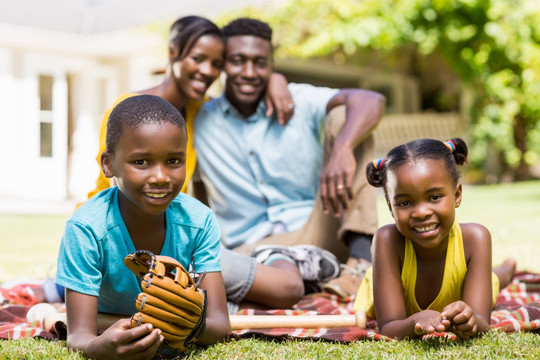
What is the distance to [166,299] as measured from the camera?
200cm

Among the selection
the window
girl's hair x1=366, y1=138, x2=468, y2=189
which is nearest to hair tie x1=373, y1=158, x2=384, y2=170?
girl's hair x1=366, y1=138, x2=468, y2=189

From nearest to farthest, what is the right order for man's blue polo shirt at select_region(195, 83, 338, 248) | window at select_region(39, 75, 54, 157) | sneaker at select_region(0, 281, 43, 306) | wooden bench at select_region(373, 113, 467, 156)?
sneaker at select_region(0, 281, 43, 306) → man's blue polo shirt at select_region(195, 83, 338, 248) → window at select_region(39, 75, 54, 157) → wooden bench at select_region(373, 113, 467, 156)

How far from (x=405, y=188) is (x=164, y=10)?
410 inches

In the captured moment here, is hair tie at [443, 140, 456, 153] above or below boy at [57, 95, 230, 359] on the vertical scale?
above

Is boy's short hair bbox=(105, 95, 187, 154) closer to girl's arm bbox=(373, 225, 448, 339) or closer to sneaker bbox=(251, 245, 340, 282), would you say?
girl's arm bbox=(373, 225, 448, 339)

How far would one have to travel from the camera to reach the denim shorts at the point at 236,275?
2.97m

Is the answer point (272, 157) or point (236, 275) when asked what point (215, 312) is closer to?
point (236, 275)

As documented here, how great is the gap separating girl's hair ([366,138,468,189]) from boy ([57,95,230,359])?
26.8 inches

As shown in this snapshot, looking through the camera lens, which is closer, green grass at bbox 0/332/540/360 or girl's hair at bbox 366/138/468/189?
green grass at bbox 0/332/540/360

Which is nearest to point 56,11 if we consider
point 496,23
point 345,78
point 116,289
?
point 345,78

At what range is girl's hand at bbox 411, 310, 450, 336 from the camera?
214 centimetres

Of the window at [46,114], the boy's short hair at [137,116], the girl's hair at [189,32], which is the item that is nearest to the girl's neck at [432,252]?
the boy's short hair at [137,116]

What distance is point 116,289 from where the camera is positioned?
7.64 ft

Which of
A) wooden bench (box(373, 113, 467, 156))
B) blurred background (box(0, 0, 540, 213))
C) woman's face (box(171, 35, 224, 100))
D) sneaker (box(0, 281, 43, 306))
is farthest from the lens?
wooden bench (box(373, 113, 467, 156))
